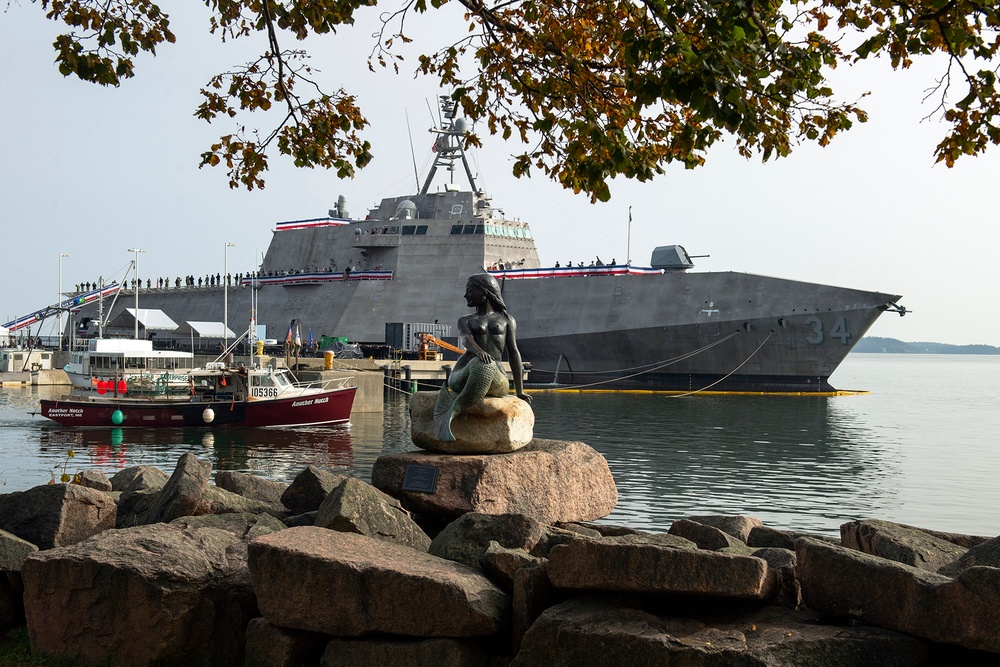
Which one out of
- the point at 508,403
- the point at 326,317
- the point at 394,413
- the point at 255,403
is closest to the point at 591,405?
the point at 394,413

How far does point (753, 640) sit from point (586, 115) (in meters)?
4.21

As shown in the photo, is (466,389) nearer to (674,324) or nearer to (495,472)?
(495,472)

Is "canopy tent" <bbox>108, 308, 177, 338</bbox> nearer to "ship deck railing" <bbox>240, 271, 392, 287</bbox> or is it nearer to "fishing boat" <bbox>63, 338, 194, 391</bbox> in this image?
"ship deck railing" <bbox>240, 271, 392, 287</bbox>

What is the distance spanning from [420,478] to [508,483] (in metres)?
0.69

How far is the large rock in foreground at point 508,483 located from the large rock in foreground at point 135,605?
1945 mm

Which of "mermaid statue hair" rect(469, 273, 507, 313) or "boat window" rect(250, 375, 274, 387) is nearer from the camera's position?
"mermaid statue hair" rect(469, 273, 507, 313)

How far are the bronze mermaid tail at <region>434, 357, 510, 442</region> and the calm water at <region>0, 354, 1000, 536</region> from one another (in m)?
6.33

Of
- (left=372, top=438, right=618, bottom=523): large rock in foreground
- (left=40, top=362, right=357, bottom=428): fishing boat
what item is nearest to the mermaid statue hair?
(left=372, top=438, right=618, bottom=523): large rock in foreground

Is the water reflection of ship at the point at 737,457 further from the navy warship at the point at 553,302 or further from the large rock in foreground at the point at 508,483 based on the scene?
the large rock in foreground at the point at 508,483

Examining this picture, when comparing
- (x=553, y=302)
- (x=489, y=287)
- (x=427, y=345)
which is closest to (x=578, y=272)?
(x=553, y=302)

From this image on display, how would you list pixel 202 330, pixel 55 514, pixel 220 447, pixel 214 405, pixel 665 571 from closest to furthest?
pixel 665 571, pixel 55 514, pixel 220 447, pixel 214 405, pixel 202 330

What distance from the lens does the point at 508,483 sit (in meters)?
8.03

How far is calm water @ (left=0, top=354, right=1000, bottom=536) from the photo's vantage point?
16.5 meters

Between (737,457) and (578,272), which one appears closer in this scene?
(737,457)
